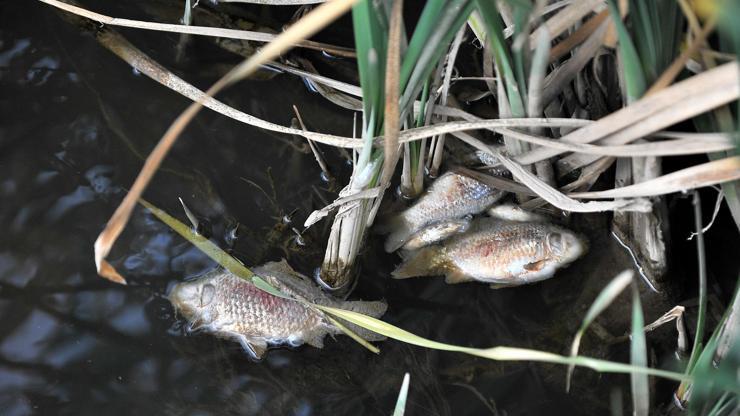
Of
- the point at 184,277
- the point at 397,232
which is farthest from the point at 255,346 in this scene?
the point at 397,232

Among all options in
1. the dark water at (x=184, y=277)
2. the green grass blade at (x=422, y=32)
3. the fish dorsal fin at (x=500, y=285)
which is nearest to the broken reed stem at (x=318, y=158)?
the dark water at (x=184, y=277)

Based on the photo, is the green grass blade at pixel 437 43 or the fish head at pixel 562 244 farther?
the fish head at pixel 562 244

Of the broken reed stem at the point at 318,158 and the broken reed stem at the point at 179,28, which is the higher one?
the broken reed stem at the point at 179,28

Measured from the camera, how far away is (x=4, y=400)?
1.69 metres

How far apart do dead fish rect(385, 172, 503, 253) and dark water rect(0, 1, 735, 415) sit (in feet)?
0.29

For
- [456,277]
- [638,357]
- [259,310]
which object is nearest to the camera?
[638,357]

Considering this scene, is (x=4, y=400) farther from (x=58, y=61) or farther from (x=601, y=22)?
(x=601, y=22)

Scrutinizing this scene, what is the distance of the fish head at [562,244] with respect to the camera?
5.79ft

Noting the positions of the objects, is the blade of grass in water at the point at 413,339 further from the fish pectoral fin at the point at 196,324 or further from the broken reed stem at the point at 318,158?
the broken reed stem at the point at 318,158

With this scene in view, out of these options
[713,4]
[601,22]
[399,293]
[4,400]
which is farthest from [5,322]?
[713,4]

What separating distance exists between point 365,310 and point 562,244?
53 cm

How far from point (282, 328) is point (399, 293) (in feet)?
1.14

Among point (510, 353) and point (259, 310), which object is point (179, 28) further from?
point (510, 353)

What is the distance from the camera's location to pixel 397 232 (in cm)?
189
